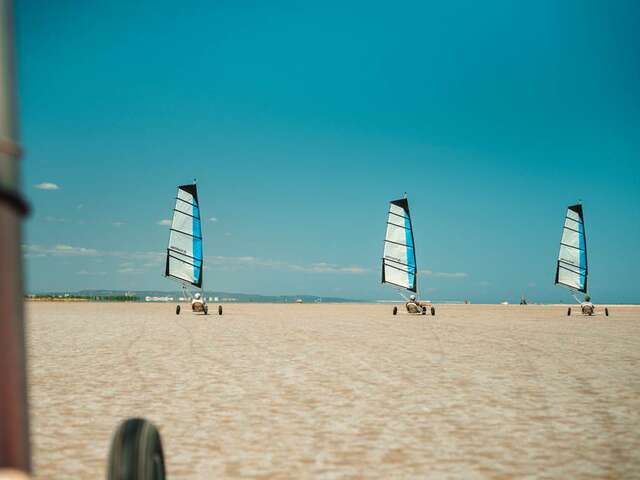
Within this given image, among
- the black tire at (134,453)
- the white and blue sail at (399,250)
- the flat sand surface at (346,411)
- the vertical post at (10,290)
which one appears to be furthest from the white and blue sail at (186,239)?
the vertical post at (10,290)

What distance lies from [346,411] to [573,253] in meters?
40.3

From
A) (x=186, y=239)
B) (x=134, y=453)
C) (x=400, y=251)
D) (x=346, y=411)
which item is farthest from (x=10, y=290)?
(x=400, y=251)

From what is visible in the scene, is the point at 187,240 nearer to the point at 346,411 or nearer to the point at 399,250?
the point at 399,250

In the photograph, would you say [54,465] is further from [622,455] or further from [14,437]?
[622,455]

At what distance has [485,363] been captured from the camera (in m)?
10.8

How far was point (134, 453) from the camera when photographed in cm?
205

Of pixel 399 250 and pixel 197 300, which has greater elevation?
pixel 399 250

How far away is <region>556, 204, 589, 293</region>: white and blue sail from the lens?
138 ft

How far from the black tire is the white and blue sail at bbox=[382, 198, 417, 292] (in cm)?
3778

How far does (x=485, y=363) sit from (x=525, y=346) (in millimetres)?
3997

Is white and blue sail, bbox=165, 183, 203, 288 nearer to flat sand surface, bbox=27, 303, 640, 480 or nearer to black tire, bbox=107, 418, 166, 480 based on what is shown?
flat sand surface, bbox=27, 303, 640, 480

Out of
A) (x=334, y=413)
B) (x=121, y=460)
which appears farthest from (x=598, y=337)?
(x=121, y=460)

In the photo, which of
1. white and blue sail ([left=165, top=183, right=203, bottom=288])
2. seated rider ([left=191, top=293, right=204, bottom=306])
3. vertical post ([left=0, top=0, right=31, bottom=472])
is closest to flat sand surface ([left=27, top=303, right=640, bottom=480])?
vertical post ([left=0, top=0, right=31, bottom=472])

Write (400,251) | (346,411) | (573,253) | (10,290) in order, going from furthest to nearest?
(573,253), (400,251), (346,411), (10,290)
